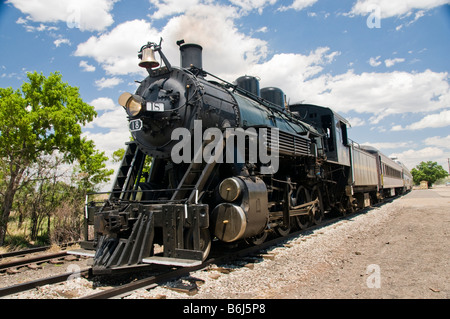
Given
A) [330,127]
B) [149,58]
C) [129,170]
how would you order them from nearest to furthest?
[149,58]
[129,170]
[330,127]

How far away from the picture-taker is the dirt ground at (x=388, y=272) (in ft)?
12.6

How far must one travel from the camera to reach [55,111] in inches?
380

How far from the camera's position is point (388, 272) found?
4727mm

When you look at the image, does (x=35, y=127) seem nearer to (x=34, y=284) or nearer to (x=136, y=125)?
(x=136, y=125)

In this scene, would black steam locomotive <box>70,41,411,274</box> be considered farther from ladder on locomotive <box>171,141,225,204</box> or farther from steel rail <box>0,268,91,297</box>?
steel rail <box>0,268,91,297</box>

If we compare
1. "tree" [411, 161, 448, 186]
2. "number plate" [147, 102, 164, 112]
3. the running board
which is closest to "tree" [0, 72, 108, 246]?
"number plate" [147, 102, 164, 112]

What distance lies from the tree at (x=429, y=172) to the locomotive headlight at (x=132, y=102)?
103m

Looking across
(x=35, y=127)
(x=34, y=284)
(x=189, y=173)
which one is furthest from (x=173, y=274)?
(x=35, y=127)

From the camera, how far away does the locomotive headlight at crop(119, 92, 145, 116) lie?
5672 millimetres

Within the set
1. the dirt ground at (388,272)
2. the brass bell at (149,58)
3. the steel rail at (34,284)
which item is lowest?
the dirt ground at (388,272)

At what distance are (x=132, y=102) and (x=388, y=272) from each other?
16.3 feet

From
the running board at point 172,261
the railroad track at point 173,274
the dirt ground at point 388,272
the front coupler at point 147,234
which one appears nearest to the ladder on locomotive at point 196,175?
the front coupler at point 147,234

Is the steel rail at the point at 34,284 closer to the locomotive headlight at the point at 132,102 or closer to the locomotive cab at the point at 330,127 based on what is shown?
the locomotive headlight at the point at 132,102
